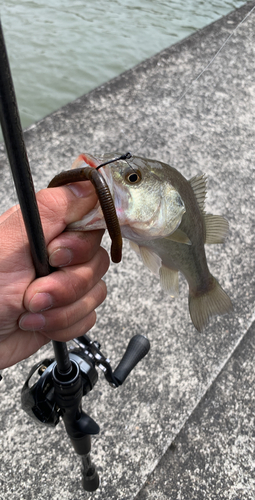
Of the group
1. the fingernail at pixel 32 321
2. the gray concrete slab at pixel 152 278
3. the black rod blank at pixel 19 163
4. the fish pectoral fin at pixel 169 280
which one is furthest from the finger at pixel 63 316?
the gray concrete slab at pixel 152 278

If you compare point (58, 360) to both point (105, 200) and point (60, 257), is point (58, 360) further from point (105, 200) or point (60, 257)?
point (105, 200)

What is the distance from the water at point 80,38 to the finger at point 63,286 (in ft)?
12.7

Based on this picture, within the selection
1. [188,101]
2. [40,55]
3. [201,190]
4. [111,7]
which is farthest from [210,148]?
[111,7]

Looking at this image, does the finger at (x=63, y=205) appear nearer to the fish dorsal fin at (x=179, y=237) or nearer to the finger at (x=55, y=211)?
the finger at (x=55, y=211)

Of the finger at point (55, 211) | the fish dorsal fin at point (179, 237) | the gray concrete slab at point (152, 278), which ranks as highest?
the finger at point (55, 211)

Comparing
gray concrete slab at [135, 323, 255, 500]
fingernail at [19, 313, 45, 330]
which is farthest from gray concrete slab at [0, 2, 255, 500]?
fingernail at [19, 313, 45, 330]

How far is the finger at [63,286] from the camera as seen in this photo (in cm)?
93

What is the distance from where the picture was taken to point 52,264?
0.94 m

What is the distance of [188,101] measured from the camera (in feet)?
10.8

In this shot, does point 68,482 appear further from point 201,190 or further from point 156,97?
point 156,97

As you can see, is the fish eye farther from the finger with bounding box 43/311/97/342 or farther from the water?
the water

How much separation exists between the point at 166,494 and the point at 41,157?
7.06 feet

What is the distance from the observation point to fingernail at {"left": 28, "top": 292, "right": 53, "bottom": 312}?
3.03 ft

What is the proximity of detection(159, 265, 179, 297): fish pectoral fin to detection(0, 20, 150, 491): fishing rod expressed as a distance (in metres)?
0.27
